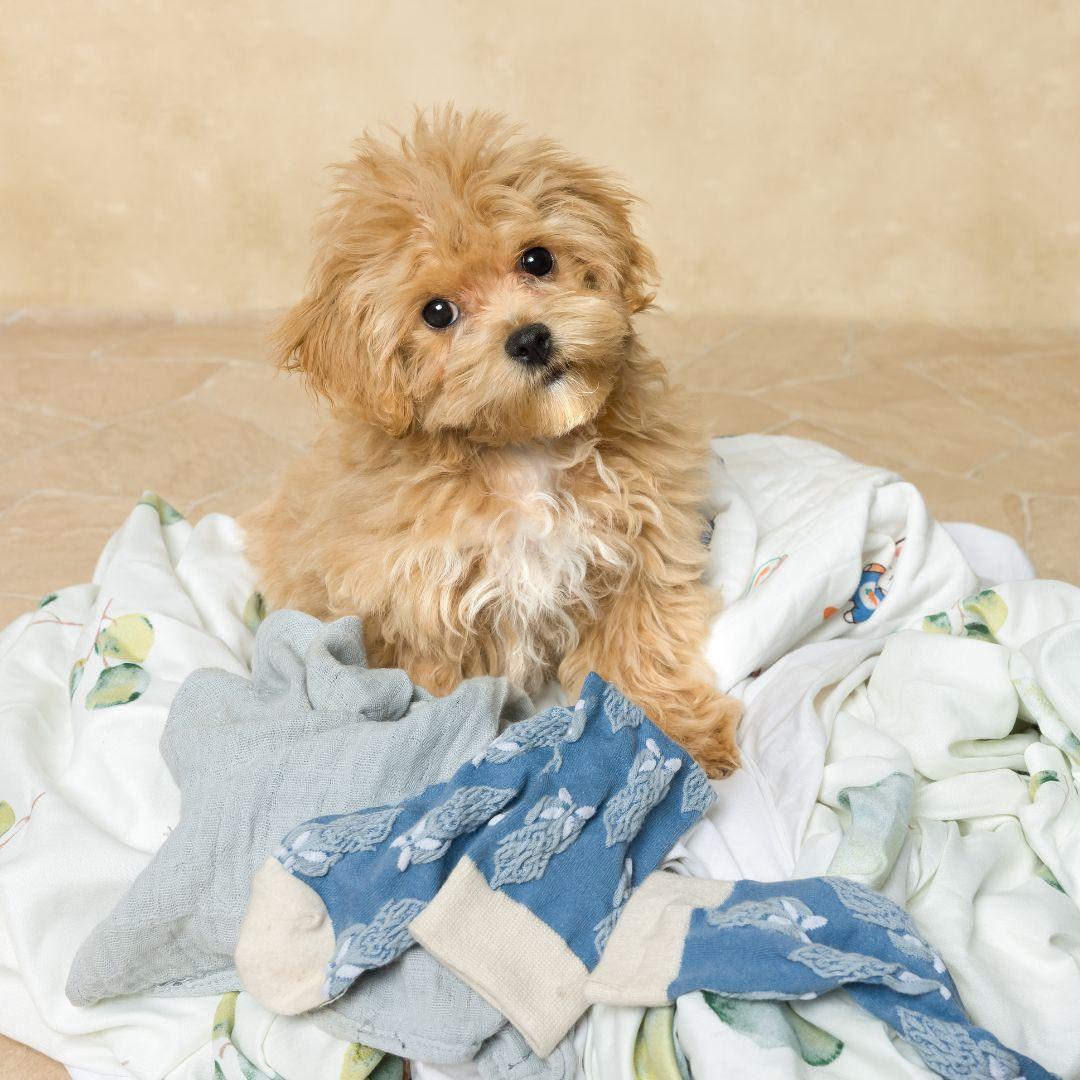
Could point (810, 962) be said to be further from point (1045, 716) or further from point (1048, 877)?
point (1045, 716)

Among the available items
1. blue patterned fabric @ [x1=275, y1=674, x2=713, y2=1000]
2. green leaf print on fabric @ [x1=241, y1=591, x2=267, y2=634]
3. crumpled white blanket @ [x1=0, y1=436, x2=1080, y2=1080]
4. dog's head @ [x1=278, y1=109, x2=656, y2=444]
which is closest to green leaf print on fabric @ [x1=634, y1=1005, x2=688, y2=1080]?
crumpled white blanket @ [x1=0, y1=436, x2=1080, y2=1080]

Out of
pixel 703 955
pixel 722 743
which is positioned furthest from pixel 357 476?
pixel 703 955

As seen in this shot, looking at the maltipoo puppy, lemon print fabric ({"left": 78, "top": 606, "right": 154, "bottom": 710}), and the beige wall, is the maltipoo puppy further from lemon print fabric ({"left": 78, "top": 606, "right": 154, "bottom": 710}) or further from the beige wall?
the beige wall

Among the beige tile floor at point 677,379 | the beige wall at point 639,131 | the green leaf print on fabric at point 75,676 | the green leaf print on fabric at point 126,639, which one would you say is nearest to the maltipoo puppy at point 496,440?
the green leaf print on fabric at point 126,639

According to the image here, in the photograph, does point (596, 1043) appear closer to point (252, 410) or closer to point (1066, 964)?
point (1066, 964)

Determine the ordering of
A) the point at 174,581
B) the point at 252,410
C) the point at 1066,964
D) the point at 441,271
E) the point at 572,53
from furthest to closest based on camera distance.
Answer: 1. the point at 572,53
2. the point at 252,410
3. the point at 174,581
4. the point at 441,271
5. the point at 1066,964

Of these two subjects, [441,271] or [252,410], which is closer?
[441,271]

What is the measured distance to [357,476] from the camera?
80.7 inches

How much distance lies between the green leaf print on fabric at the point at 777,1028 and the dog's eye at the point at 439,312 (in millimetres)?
1011

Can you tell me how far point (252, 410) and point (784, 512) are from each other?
2104 millimetres

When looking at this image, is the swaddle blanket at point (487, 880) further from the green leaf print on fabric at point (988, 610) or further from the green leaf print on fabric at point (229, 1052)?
the green leaf print on fabric at point (988, 610)

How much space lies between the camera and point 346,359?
6.11 ft

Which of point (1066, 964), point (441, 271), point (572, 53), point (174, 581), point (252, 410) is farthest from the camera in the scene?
point (572, 53)

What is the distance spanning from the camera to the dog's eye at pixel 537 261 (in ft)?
6.10
